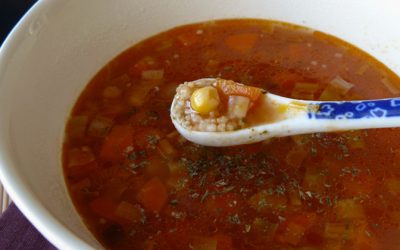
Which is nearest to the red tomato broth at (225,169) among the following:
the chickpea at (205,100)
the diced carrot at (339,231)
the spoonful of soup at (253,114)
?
Answer: the diced carrot at (339,231)

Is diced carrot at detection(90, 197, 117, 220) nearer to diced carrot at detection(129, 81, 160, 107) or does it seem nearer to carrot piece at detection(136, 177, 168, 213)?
carrot piece at detection(136, 177, 168, 213)

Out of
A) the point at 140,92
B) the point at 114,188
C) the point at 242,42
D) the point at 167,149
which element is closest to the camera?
the point at 114,188

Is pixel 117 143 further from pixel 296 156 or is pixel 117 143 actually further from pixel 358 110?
pixel 358 110

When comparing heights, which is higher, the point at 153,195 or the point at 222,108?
the point at 222,108

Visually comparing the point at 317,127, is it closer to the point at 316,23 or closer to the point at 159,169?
the point at 159,169

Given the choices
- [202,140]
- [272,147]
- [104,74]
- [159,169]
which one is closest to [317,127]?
[272,147]

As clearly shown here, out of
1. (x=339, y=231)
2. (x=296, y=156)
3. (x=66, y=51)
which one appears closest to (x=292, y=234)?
(x=339, y=231)
